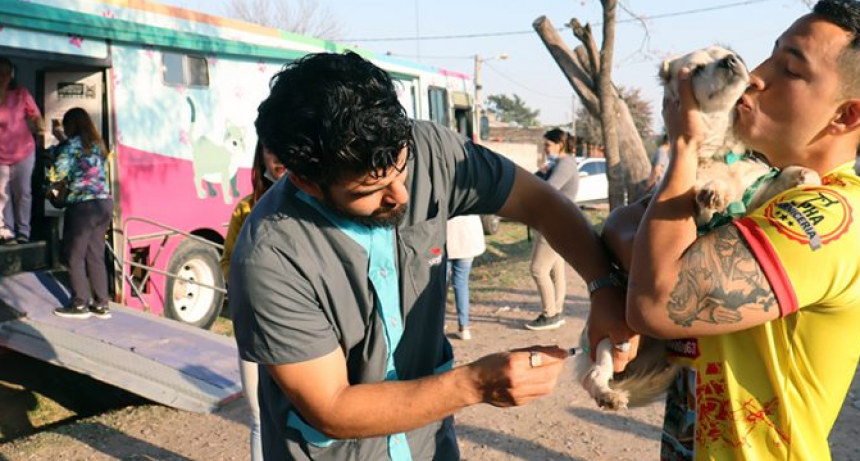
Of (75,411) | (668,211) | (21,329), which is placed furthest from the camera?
(75,411)

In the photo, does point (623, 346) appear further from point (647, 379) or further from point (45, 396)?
point (45, 396)

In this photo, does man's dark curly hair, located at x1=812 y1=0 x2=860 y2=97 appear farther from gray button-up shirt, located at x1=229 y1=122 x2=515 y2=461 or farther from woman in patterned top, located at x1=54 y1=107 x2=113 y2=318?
woman in patterned top, located at x1=54 y1=107 x2=113 y2=318

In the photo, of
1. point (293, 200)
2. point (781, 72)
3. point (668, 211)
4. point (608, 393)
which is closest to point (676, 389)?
point (608, 393)

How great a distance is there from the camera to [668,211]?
61.3 inches

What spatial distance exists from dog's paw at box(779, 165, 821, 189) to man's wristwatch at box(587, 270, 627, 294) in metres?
0.51

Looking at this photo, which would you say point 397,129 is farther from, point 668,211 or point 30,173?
point 30,173

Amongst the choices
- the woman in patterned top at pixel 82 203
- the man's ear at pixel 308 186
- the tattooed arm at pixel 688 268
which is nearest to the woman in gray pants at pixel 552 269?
the woman in patterned top at pixel 82 203

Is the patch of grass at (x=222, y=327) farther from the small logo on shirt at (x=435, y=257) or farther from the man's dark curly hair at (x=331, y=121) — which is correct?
the man's dark curly hair at (x=331, y=121)

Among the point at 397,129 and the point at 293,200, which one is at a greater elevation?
the point at 397,129

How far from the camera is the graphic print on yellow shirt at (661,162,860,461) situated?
1488mm

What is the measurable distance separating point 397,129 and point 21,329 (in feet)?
17.7

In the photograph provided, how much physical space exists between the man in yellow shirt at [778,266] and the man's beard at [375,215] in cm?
62

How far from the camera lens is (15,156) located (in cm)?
727

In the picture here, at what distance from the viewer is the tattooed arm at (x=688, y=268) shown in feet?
4.96
